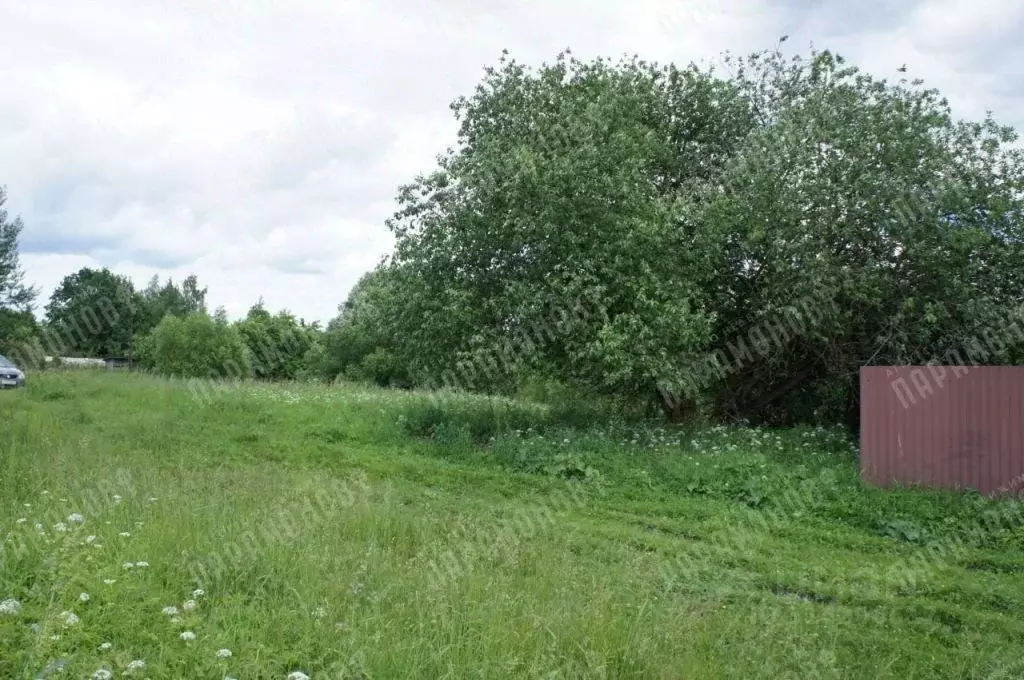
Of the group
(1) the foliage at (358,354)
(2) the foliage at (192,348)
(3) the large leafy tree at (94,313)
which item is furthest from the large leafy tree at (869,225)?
(3) the large leafy tree at (94,313)

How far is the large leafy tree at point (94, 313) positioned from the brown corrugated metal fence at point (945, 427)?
59346 millimetres

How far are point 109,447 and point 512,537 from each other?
7.42 meters

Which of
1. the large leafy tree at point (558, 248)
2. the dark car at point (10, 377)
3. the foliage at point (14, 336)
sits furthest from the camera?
the foliage at point (14, 336)

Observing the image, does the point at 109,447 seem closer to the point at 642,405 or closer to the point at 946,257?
the point at 642,405

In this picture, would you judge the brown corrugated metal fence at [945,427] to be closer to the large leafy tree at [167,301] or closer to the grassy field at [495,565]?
the grassy field at [495,565]

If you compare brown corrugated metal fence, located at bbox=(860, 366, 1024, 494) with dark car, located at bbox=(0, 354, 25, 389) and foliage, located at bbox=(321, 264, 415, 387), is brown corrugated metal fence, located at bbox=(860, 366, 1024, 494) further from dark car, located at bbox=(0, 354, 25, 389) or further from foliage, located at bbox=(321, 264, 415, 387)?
dark car, located at bbox=(0, 354, 25, 389)

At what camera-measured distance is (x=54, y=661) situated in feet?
12.5

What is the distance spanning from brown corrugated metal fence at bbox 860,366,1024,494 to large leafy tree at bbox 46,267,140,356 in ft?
195

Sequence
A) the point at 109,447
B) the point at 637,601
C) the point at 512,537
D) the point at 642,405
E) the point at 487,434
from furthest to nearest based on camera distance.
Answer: the point at 642,405
the point at 487,434
the point at 109,447
the point at 512,537
the point at 637,601

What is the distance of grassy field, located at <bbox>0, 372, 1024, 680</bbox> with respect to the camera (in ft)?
14.2

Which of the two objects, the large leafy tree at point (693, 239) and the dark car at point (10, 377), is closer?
the large leafy tree at point (693, 239)

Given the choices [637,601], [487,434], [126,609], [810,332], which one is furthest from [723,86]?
[126,609]

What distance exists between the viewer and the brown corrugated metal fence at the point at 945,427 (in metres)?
10.9

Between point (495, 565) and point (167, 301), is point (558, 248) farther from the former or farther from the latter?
point (167, 301)
